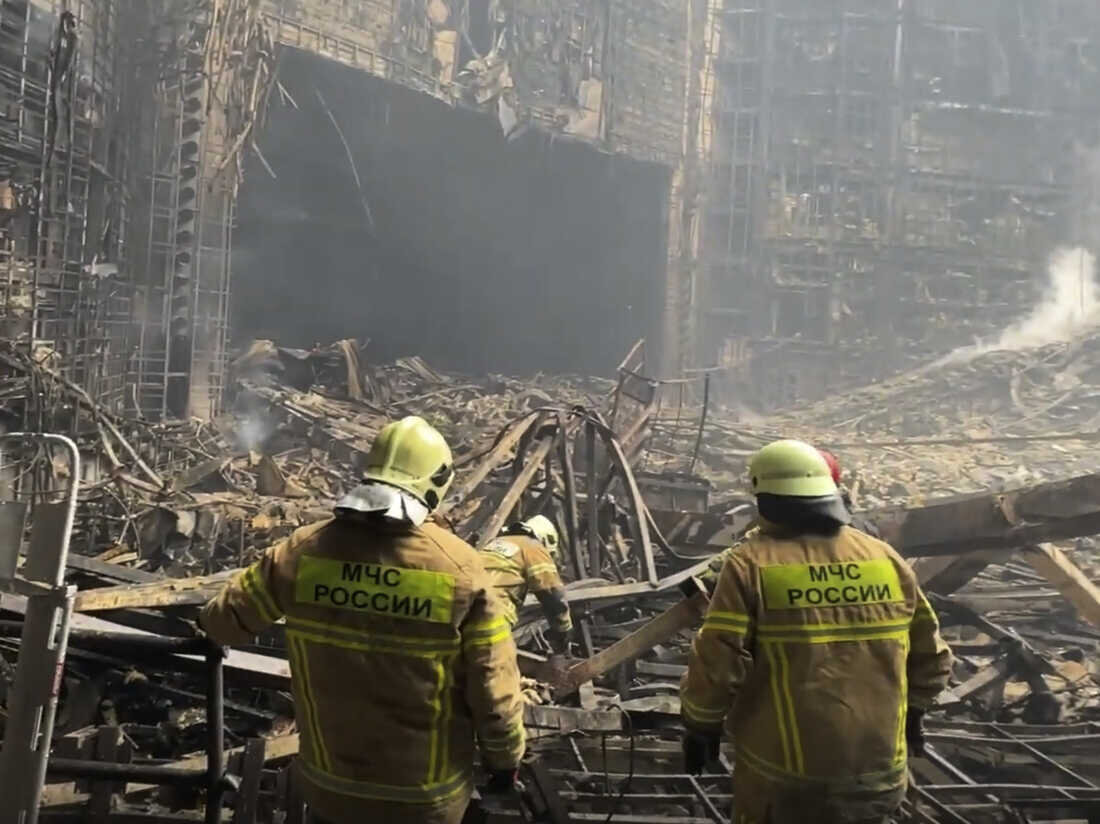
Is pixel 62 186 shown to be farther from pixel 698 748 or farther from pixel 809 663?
pixel 809 663

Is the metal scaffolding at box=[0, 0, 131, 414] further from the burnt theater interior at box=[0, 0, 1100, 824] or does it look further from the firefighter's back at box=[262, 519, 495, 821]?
the firefighter's back at box=[262, 519, 495, 821]

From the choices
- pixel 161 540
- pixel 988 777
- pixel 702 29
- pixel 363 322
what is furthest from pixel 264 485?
pixel 702 29

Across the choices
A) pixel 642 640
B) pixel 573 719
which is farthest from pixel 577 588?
pixel 573 719

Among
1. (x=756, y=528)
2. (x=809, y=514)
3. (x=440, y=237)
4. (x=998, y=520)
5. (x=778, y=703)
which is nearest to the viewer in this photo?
(x=778, y=703)

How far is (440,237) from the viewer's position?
23438 mm

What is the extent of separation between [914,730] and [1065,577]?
11.9 feet

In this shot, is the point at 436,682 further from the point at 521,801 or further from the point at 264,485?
the point at 264,485

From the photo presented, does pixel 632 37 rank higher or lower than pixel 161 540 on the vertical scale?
higher

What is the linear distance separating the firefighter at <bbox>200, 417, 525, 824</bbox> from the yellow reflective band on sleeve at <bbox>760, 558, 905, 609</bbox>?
794 millimetres

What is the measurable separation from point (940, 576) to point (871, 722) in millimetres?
5139

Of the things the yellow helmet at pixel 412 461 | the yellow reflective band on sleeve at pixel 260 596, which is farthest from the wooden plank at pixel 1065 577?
the yellow reflective band on sleeve at pixel 260 596

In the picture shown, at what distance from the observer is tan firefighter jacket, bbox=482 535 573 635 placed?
4.63 meters

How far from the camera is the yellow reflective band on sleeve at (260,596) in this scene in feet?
8.76

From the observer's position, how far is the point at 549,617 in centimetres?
487
